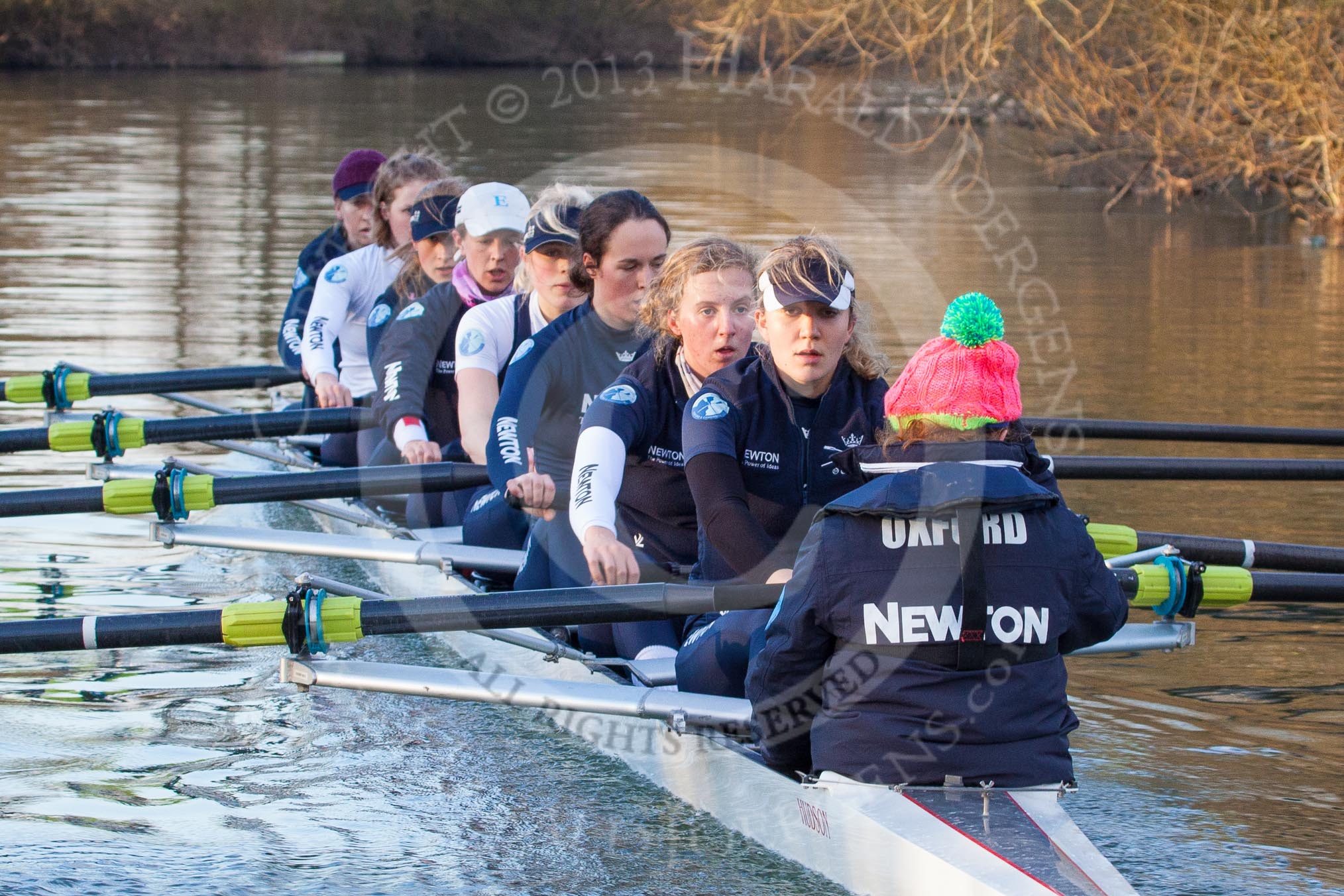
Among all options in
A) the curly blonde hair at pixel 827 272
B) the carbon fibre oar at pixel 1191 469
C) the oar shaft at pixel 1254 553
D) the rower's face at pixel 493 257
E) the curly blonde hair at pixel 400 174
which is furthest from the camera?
the curly blonde hair at pixel 400 174

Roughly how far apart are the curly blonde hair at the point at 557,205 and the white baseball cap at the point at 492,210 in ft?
1.40

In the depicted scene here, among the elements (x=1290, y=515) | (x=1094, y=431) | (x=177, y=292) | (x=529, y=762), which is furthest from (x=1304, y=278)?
(x=529, y=762)

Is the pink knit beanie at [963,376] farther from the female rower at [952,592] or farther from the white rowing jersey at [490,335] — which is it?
the white rowing jersey at [490,335]

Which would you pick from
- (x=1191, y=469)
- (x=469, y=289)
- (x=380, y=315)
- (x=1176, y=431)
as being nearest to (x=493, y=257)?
(x=469, y=289)

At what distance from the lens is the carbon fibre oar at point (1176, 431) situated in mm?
6047

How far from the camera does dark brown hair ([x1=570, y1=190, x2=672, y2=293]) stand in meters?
4.61

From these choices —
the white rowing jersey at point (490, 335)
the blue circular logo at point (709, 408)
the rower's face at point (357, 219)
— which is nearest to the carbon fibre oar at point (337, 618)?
the blue circular logo at point (709, 408)

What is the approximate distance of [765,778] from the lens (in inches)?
134

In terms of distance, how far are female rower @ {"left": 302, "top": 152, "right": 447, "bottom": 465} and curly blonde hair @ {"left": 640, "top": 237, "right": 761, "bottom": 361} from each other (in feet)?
9.25

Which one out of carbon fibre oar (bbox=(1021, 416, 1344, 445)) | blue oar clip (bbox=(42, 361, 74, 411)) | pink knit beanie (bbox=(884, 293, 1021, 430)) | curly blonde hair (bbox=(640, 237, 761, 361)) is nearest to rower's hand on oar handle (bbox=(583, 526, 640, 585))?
curly blonde hair (bbox=(640, 237, 761, 361))

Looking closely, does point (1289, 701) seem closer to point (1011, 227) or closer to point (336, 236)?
point (336, 236)

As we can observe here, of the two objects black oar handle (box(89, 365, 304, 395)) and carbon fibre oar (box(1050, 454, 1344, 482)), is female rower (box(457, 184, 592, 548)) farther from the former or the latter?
black oar handle (box(89, 365, 304, 395))

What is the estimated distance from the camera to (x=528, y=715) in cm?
468

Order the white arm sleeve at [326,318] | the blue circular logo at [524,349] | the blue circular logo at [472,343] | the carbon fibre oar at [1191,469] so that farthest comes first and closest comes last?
the white arm sleeve at [326,318]
the blue circular logo at [472,343]
the carbon fibre oar at [1191,469]
the blue circular logo at [524,349]
